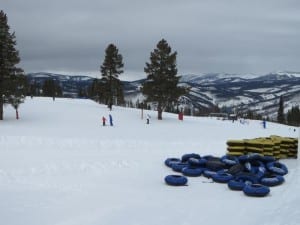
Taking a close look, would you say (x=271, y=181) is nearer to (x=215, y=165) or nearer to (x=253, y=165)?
(x=253, y=165)

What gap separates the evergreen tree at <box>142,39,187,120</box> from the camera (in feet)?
173

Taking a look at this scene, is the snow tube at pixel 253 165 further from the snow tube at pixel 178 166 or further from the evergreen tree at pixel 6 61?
the evergreen tree at pixel 6 61

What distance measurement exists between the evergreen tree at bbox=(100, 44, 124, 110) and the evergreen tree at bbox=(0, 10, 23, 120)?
20754 mm

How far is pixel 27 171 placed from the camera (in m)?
19.5

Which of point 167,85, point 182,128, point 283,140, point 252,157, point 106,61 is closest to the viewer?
point 252,157

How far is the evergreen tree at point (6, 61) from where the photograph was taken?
4144cm

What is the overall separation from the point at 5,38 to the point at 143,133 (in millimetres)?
16339

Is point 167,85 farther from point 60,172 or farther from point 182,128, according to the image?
point 60,172

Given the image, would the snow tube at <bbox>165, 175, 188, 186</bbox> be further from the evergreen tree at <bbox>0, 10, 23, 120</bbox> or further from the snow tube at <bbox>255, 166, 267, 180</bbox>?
the evergreen tree at <bbox>0, 10, 23, 120</bbox>

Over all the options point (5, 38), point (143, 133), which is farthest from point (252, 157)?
point (5, 38)

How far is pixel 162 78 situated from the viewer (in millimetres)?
52500

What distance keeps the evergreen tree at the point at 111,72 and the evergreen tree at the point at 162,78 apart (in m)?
10.2

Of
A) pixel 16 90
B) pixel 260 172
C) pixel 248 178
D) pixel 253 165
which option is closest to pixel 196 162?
pixel 253 165

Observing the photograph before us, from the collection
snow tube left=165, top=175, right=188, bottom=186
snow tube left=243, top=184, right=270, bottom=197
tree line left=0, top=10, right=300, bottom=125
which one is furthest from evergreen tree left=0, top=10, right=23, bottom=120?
snow tube left=243, top=184, right=270, bottom=197
